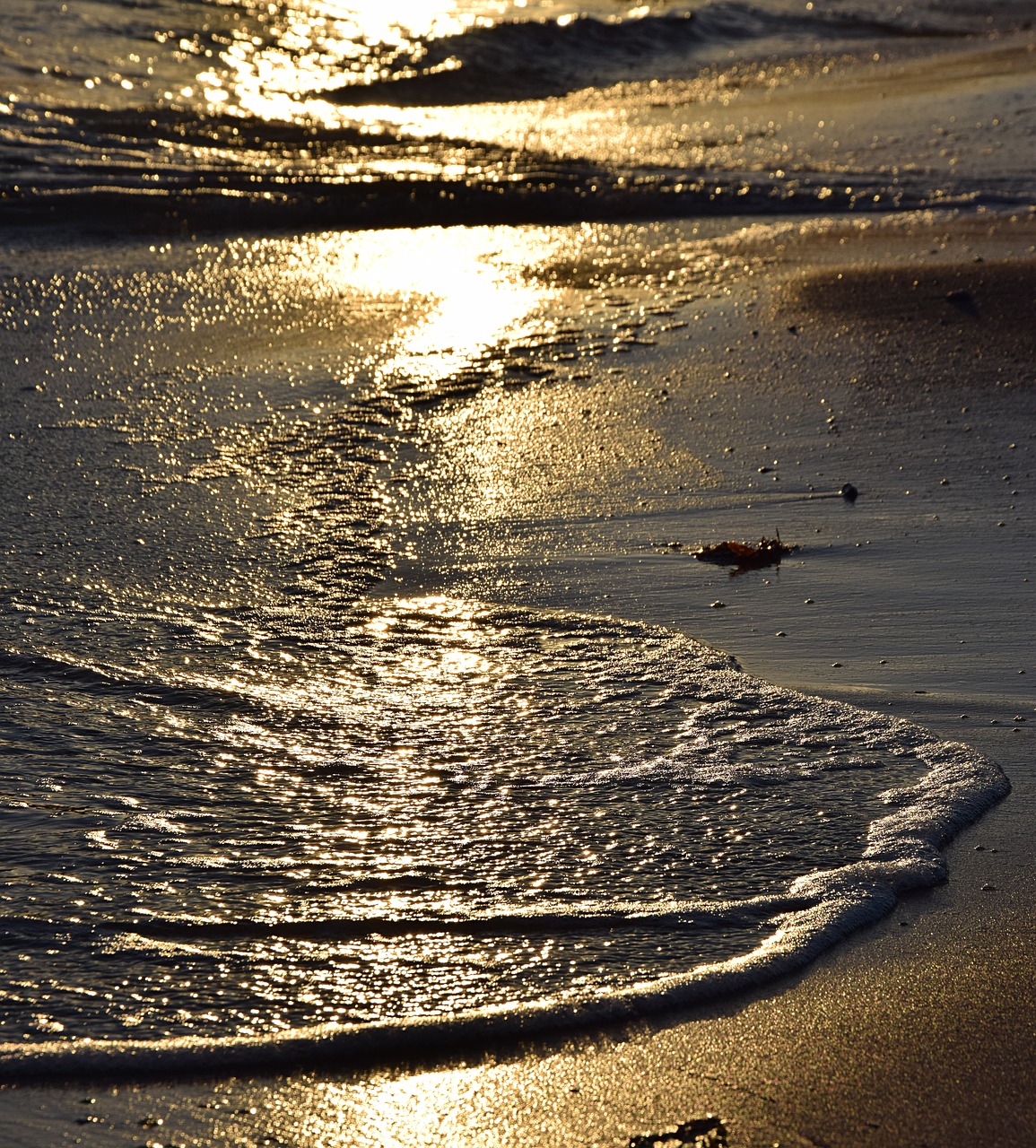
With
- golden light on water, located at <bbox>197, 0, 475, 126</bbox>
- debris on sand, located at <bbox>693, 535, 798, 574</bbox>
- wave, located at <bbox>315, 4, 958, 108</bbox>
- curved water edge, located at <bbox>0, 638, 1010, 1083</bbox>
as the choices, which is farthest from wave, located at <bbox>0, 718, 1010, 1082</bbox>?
wave, located at <bbox>315, 4, 958, 108</bbox>

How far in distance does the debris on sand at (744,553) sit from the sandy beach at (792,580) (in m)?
0.06

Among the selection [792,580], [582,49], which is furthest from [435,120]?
[792,580]

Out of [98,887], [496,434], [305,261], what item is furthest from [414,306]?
[98,887]

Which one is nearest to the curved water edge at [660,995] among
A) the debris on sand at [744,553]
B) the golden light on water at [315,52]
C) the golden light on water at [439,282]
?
the debris on sand at [744,553]

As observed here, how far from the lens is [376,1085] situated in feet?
7.27

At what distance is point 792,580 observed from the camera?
3.99 m

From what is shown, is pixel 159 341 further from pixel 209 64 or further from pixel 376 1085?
pixel 209 64

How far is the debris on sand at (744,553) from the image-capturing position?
4102 millimetres

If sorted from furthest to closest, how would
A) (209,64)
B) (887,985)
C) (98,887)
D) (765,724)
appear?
(209,64) → (765,724) → (98,887) → (887,985)

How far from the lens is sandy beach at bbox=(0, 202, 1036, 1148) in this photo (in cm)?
215

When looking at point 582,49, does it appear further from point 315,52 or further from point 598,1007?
point 598,1007

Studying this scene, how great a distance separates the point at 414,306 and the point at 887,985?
4.71 metres

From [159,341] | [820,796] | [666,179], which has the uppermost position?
[666,179]

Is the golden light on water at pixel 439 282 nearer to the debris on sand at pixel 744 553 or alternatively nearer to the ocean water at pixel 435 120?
the ocean water at pixel 435 120
